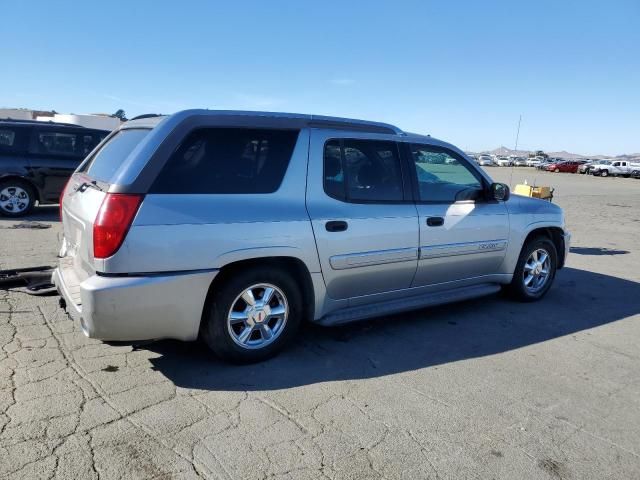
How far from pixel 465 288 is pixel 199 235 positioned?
9.36 feet

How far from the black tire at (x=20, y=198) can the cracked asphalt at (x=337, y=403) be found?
226 inches

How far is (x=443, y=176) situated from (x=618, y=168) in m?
57.3

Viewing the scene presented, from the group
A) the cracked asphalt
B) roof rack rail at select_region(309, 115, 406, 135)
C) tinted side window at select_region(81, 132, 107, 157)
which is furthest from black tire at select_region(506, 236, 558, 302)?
tinted side window at select_region(81, 132, 107, 157)

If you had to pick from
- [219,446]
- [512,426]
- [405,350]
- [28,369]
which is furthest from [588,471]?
[28,369]

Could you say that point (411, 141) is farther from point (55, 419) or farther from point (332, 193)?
point (55, 419)

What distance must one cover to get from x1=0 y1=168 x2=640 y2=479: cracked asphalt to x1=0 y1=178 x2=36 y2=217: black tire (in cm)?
575

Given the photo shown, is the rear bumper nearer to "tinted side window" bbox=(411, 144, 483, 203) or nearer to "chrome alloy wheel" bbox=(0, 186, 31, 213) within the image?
"tinted side window" bbox=(411, 144, 483, 203)

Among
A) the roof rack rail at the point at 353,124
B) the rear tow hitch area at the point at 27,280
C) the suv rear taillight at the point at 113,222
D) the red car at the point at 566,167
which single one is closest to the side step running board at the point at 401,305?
the roof rack rail at the point at 353,124

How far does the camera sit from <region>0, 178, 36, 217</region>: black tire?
979 centimetres

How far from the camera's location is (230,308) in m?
3.58

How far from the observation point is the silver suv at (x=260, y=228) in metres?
3.22

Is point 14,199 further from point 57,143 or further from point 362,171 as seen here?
point 362,171

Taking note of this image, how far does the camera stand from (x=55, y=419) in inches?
115

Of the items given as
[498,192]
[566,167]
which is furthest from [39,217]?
A: [566,167]
